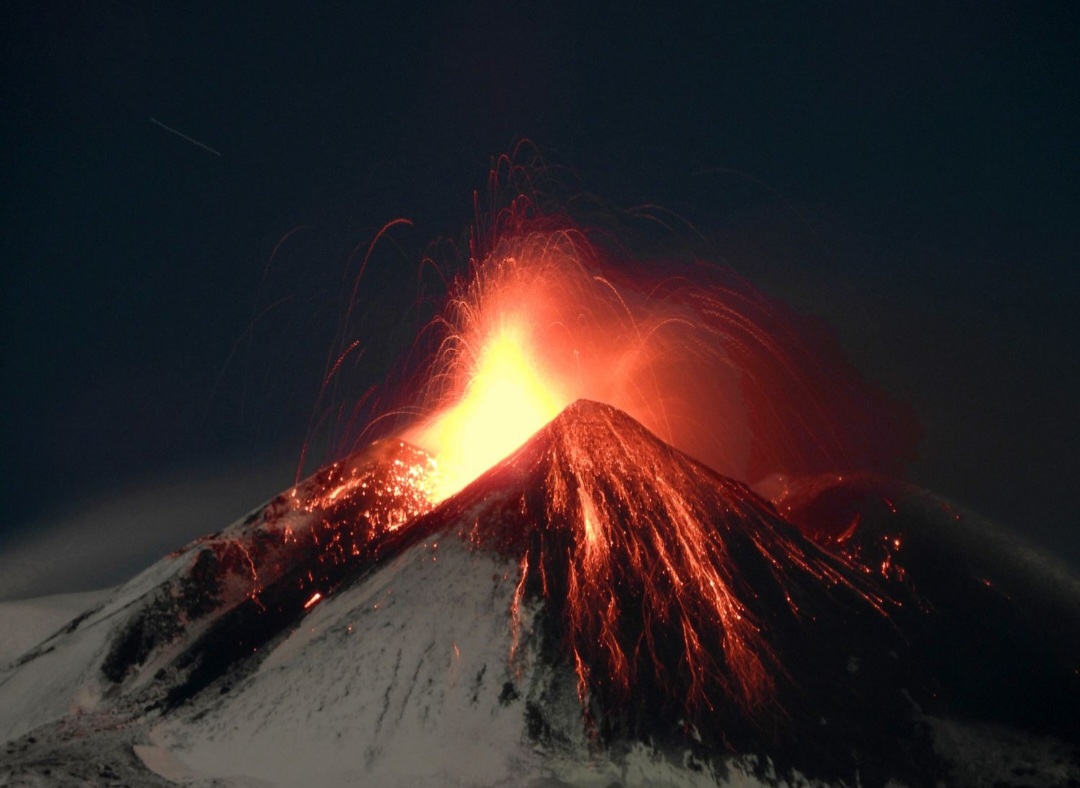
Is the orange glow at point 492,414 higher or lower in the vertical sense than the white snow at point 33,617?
higher

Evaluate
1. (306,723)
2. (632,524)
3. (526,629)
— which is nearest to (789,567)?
(632,524)

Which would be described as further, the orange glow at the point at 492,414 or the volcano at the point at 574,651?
the orange glow at the point at 492,414

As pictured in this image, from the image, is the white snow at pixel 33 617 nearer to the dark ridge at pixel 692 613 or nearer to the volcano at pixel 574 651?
the volcano at pixel 574 651

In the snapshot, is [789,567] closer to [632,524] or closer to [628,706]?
[632,524]

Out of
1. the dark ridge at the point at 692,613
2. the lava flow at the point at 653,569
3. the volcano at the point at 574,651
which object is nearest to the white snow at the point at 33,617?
the volcano at the point at 574,651

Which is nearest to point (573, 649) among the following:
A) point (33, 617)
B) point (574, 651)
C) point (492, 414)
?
point (574, 651)

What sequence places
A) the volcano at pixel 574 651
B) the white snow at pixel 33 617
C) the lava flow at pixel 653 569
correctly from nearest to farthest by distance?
the volcano at pixel 574 651 < the lava flow at pixel 653 569 < the white snow at pixel 33 617

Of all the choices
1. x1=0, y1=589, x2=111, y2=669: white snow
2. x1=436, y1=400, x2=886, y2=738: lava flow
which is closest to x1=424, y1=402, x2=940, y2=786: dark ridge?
x1=436, y1=400, x2=886, y2=738: lava flow

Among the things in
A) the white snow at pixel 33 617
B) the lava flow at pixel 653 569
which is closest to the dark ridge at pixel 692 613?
the lava flow at pixel 653 569

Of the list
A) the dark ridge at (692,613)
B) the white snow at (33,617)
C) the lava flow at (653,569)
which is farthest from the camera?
the white snow at (33,617)
